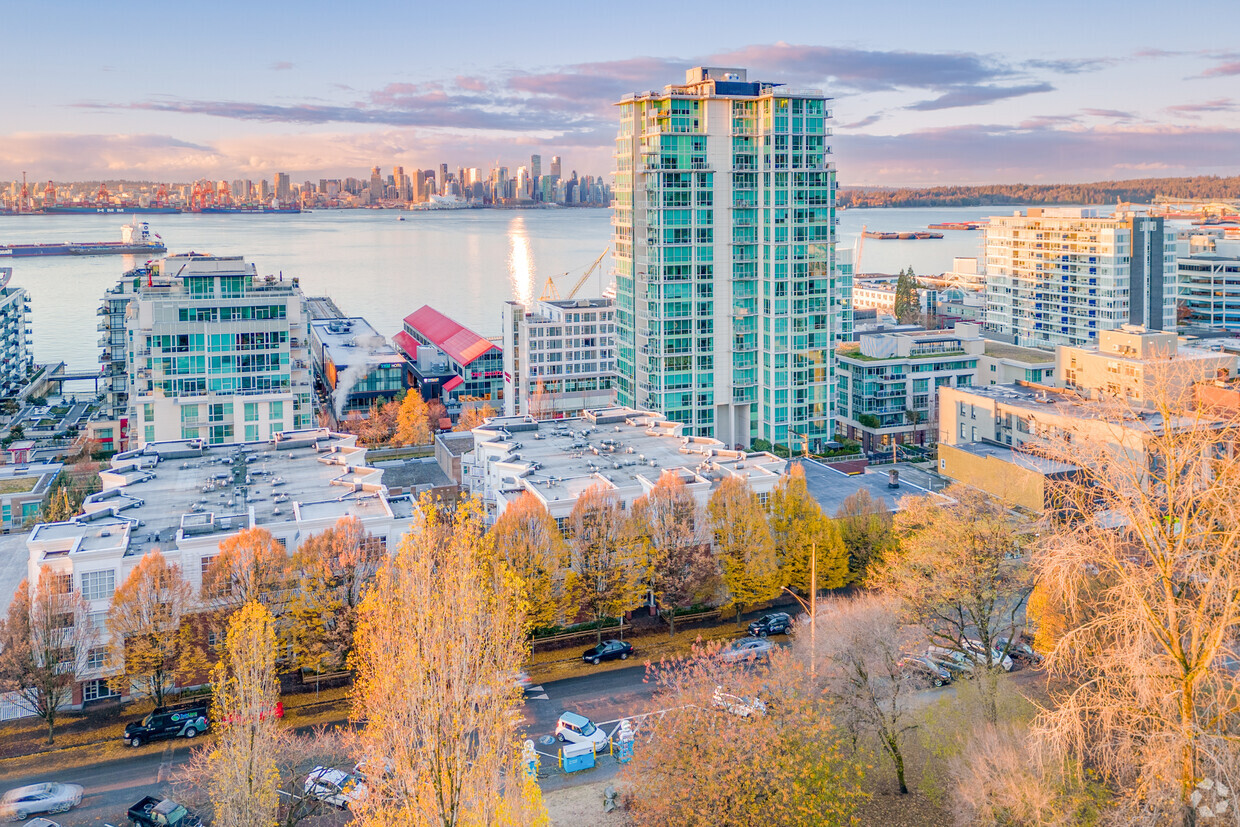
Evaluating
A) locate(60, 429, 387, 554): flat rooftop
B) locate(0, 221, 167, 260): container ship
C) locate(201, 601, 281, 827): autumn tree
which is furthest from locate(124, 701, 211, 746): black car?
locate(0, 221, 167, 260): container ship

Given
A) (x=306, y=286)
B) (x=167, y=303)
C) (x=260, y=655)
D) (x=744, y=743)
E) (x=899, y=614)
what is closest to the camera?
(x=744, y=743)

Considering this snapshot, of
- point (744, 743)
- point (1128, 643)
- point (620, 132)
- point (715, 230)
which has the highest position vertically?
point (620, 132)

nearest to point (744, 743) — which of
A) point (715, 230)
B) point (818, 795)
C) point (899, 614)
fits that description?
point (818, 795)

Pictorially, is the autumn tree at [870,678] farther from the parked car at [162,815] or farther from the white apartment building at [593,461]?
the parked car at [162,815]

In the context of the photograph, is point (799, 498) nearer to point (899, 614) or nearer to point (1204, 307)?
point (899, 614)

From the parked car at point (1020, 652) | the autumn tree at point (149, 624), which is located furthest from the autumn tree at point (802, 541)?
the autumn tree at point (149, 624)

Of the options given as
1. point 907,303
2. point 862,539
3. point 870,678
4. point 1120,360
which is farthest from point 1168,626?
point 907,303
